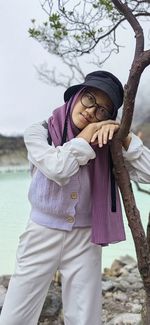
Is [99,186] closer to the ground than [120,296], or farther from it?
farther from it

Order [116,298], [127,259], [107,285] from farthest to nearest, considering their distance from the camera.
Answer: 1. [127,259]
2. [107,285]
3. [116,298]

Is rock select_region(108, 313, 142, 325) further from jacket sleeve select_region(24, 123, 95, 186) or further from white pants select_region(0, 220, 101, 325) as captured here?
jacket sleeve select_region(24, 123, 95, 186)

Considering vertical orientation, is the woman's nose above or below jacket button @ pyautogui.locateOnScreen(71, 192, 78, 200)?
above

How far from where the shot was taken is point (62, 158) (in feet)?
4.32

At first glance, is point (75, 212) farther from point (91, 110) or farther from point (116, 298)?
point (116, 298)

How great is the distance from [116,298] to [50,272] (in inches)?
60.7

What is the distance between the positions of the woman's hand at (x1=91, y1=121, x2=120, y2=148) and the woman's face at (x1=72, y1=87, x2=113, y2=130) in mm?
59

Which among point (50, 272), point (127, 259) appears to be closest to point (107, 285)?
point (127, 259)

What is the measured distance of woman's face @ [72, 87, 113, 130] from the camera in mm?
1416

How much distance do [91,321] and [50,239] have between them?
28 cm

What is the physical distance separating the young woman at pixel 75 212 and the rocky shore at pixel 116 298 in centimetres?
71

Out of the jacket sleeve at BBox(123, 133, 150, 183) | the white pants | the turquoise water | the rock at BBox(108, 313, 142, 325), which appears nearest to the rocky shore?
the rock at BBox(108, 313, 142, 325)

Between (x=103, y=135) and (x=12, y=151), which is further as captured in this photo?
(x=12, y=151)

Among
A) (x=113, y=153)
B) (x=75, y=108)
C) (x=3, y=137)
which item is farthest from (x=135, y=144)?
(x=3, y=137)
